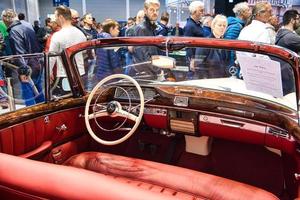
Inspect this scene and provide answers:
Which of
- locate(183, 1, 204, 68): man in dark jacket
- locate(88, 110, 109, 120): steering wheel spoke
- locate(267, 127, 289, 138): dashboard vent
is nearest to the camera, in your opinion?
locate(267, 127, 289, 138): dashboard vent

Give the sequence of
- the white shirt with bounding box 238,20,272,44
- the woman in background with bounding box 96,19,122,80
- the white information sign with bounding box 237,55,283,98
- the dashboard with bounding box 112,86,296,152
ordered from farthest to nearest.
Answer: the white shirt with bounding box 238,20,272,44 → the woman in background with bounding box 96,19,122,80 → the dashboard with bounding box 112,86,296,152 → the white information sign with bounding box 237,55,283,98

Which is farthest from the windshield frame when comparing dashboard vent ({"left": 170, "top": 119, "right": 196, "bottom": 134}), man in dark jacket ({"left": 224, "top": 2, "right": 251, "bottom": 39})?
man in dark jacket ({"left": 224, "top": 2, "right": 251, "bottom": 39})

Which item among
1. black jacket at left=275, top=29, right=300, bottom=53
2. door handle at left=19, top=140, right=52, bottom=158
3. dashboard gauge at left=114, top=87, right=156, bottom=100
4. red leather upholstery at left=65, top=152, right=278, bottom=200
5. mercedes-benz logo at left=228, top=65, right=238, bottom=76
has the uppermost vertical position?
black jacket at left=275, top=29, right=300, bottom=53

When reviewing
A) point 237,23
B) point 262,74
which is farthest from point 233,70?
point 237,23

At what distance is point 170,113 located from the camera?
2881 mm

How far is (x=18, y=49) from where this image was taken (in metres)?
6.34

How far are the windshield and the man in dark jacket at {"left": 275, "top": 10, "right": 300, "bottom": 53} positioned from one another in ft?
6.52

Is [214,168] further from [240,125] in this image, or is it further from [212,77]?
[212,77]

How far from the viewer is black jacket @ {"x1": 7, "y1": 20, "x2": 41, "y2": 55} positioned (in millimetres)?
6289

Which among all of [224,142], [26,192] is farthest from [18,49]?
[26,192]

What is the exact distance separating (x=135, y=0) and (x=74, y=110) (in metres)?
16.2

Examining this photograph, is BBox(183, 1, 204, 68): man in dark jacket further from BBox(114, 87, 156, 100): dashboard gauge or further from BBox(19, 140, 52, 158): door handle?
BBox(19, 140, 52, 158): door handle

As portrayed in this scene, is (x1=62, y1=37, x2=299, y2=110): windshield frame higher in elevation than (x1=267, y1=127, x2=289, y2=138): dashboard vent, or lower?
higher

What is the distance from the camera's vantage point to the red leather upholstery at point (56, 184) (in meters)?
1.28
